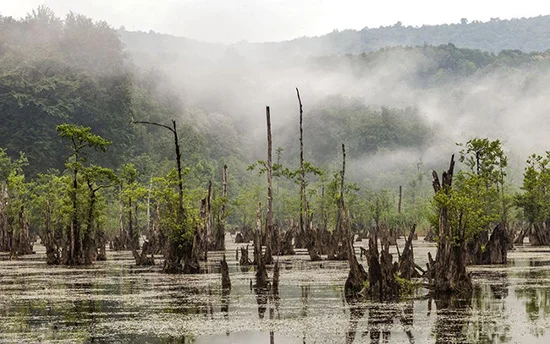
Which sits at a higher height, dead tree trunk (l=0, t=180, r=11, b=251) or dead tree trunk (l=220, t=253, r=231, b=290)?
dead tree trunk (l=0, t=180, r=11, b=251)

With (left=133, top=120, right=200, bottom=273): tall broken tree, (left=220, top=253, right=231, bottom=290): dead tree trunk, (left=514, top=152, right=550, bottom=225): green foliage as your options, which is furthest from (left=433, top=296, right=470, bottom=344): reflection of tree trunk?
(left=514, top=152, right=550, bottom=225): green foliage

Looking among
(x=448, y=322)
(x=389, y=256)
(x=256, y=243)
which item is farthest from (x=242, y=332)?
(x=256, y=243)

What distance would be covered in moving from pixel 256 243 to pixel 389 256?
34.2ft

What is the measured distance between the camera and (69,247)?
117ft

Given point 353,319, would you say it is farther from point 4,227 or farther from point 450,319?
point 4,227

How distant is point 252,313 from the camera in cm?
1755

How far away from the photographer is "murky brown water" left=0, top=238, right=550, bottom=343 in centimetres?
1432

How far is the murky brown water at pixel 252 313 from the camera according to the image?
14321 millimetres

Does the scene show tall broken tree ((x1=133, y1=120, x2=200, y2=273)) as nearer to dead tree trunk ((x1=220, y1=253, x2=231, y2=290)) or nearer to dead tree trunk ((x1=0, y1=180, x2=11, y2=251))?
dead tree trunk ((x1=220, y1=253, x2=231, y2=290))

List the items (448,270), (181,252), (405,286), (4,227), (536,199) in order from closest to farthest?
(448,270) < (405,286) < (181,252) < (4,227) < (536,199)

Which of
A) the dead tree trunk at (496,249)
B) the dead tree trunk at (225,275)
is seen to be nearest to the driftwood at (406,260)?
the dead tree trunk at (225,275)

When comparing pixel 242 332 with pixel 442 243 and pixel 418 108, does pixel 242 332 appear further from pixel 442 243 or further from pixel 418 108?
pixel 418 108

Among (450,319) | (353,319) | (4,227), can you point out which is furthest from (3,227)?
(450,319)

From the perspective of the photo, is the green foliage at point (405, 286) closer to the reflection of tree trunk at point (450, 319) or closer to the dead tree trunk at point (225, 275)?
the reflection of tree trunk at point (450, 319)
